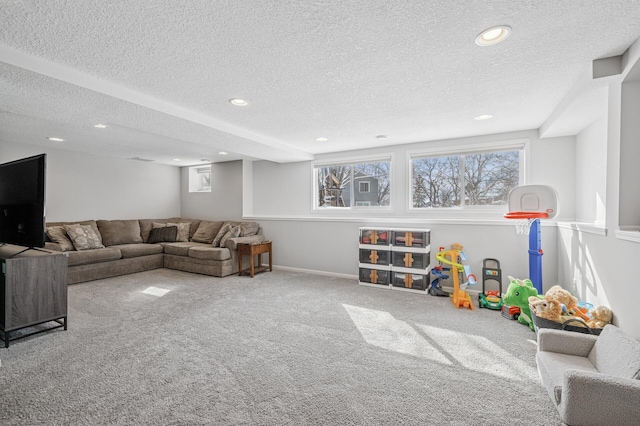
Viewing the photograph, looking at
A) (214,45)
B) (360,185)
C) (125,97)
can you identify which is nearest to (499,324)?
(360,185)

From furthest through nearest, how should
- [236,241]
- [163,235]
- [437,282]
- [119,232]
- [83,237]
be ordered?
[163,235] → [119,232] → [236,241] → [83,237] → [437,282]

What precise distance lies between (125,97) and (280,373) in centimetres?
260

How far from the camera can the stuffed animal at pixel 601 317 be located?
6.70 ft

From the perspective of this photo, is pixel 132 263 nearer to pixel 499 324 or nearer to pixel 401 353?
pixel 401 353

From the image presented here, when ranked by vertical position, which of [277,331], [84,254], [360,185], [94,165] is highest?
[94,165]

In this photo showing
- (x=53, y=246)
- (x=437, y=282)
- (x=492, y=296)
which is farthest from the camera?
(x=53, y=246)

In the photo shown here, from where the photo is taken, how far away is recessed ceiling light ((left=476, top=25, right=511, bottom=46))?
168cm

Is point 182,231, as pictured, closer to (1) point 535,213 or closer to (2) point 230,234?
(2) point 230,234

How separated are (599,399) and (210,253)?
4.86 meters

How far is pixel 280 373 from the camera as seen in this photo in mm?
2027

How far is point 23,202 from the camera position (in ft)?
8.68

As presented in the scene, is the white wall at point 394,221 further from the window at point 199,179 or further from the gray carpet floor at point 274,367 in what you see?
the window at point 199,179

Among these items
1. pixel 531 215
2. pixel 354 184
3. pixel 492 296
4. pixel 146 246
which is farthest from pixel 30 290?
pixel 531 215

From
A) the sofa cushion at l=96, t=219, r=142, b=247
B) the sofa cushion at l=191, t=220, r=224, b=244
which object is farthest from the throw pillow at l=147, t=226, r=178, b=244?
the sofa cushion at l=191, t=220, r=224, b=244
